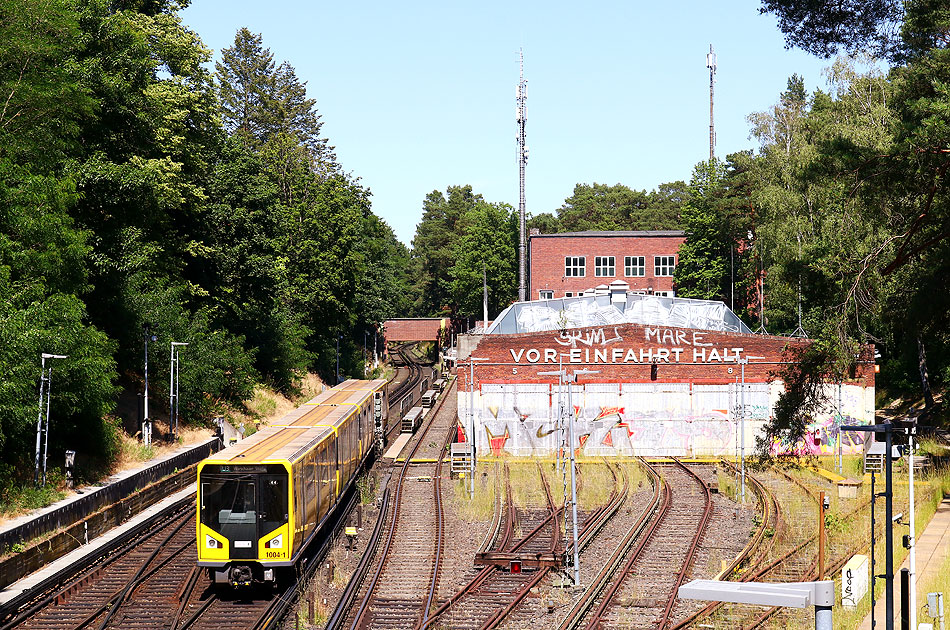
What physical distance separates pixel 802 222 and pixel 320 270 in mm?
32753

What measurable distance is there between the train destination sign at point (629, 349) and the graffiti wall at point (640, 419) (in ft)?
4.35

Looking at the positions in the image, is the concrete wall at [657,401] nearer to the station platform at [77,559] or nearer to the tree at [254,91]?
the station platform at [77,559]

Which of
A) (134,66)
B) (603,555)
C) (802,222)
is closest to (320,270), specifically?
(134,66)

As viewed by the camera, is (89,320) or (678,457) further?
(678,457)

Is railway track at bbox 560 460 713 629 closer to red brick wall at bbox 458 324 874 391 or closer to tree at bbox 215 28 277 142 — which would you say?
red brick wall at bbox 458 324 874 391

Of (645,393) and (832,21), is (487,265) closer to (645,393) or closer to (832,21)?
(645,393)

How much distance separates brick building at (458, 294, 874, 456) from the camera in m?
39.7

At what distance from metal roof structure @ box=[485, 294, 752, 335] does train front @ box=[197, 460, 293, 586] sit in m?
33.1

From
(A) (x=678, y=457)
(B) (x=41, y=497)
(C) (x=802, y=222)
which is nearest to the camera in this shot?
(B) (x=41, y=497)

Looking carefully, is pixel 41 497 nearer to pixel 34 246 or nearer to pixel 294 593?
pixel 34 246

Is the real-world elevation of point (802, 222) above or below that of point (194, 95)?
below

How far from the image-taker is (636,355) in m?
40.5

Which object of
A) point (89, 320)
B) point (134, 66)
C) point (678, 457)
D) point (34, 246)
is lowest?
point (678, 457)

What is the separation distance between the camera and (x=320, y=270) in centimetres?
6297
